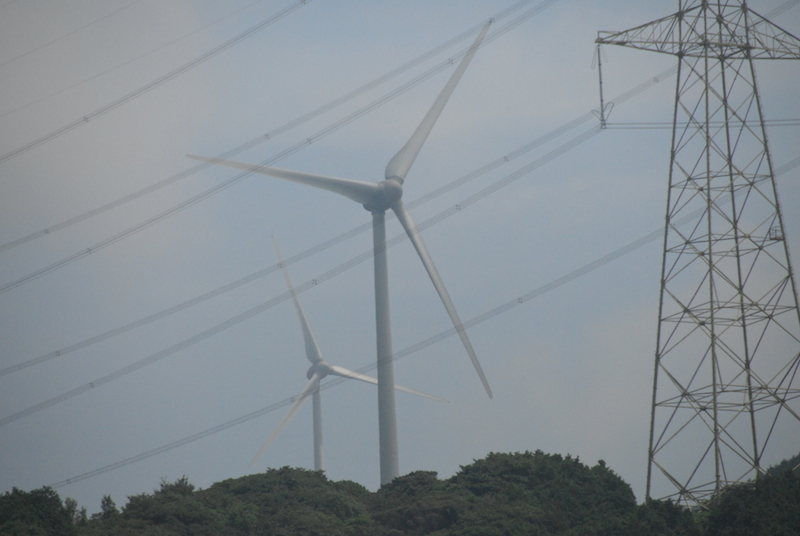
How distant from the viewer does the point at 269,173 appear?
286 ft

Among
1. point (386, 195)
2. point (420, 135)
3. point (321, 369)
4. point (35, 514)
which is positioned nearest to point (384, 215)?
point (386, 195)

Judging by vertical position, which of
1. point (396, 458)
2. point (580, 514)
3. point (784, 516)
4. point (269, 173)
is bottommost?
point (784, 516)

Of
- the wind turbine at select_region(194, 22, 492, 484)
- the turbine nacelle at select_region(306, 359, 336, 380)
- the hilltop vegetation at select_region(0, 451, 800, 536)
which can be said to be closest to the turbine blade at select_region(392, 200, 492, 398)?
the wind turbine at select_region(194, 22, 492, 484)

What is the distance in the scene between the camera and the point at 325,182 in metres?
90.7

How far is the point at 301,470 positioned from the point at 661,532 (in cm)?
3202

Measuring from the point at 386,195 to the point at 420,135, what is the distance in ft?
22.8

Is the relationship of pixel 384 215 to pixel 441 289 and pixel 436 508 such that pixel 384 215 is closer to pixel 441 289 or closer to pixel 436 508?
pixel 441 289

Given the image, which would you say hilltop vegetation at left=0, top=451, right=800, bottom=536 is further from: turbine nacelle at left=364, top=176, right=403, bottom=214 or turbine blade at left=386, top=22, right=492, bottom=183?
turbine blade at left=386, top=22, right=492, bottom=183

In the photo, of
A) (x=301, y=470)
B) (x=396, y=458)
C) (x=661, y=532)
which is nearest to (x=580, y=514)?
(x=661, y=532)

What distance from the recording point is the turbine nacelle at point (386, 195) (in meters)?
92.7

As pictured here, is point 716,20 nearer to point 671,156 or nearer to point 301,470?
point 671,156

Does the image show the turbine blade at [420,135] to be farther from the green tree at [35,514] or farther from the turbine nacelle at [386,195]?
the green tree at [35,514]

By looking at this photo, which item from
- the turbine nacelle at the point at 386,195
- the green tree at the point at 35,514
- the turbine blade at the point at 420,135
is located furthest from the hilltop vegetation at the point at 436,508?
the turbine blade at the point at 420,135

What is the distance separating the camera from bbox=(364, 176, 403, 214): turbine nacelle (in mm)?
92688
